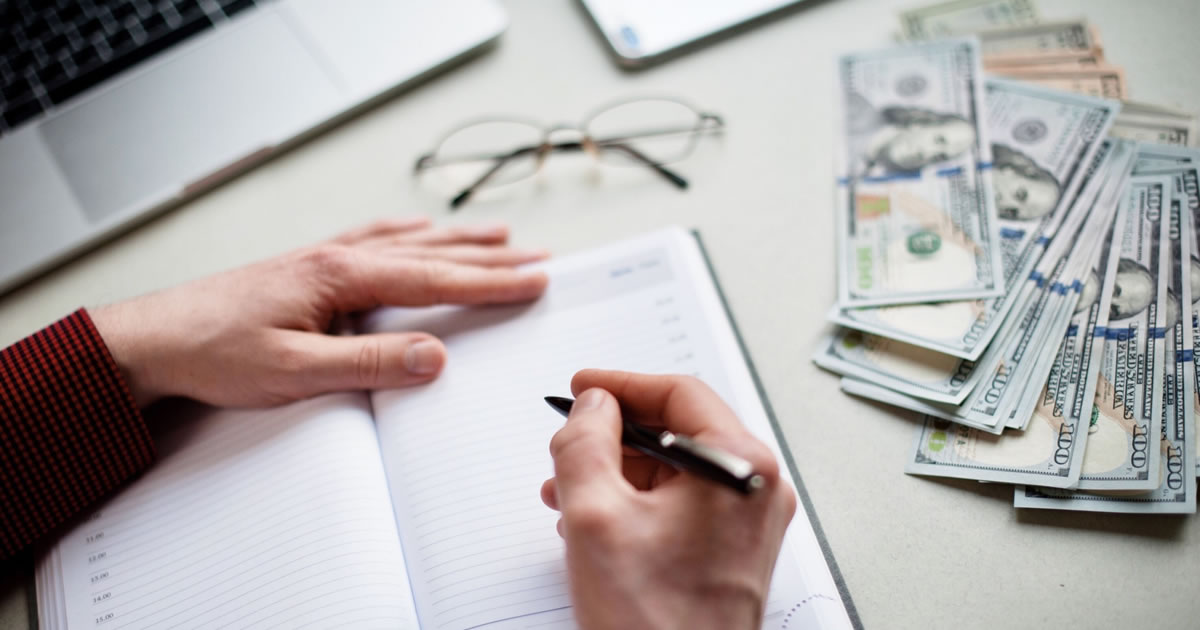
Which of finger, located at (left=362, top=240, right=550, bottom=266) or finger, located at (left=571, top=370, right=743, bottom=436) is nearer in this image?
finger, located at (left=571, top=370, right=743, bottom=436)

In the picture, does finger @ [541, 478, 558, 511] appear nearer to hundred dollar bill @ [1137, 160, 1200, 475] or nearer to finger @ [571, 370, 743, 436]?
finger @ [571, 370, 743, 436]

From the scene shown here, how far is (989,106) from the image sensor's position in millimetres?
1020

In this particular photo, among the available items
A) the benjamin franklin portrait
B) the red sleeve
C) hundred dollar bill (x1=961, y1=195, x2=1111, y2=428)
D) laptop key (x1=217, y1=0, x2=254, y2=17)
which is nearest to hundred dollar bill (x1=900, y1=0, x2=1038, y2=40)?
the benjamin franklin portrait

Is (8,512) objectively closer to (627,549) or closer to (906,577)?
(627,549)

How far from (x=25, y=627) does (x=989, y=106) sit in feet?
4.09

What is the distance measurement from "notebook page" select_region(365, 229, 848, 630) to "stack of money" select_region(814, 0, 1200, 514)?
174 millimetres

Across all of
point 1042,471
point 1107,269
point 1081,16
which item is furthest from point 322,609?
point 1081,16

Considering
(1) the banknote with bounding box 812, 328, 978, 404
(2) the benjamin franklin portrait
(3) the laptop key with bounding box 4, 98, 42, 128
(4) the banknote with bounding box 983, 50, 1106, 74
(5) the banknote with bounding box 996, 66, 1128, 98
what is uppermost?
(3) the laptop key with bounding box 4, 98, 42, 128

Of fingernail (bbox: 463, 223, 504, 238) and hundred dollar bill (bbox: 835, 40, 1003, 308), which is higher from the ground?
fingernail (bbox: 463, 223, 504, 238)

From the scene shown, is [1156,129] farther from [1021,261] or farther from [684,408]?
[684,408]

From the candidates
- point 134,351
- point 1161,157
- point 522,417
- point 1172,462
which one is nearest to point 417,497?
point 522,417

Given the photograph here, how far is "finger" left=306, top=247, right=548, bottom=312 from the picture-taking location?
87cm

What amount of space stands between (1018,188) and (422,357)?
2.40ft

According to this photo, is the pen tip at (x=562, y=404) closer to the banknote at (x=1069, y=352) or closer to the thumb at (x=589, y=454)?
the thumb at (x=589, y=454)
